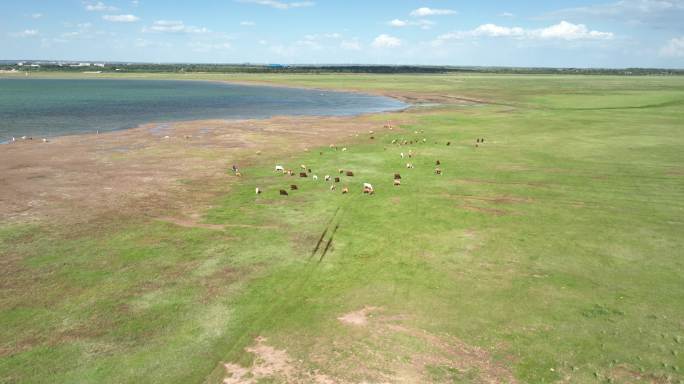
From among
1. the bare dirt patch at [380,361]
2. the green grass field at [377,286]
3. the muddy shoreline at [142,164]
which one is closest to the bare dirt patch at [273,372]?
the bare dirt patch at [380,361]

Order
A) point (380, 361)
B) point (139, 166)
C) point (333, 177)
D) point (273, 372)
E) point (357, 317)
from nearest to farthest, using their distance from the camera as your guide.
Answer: point (273, 372)
point (380, 361)
point (357, 317)
point (333, 177)
point (139, 166)

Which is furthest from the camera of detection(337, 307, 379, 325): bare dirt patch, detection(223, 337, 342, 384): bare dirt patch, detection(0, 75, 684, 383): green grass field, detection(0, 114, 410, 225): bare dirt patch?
detection(0, 114, 410, 225): bare dirt patch

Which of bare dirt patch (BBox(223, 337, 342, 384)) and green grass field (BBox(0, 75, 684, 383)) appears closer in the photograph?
bare dirt patch (BBox(223, 337, 342, 384))

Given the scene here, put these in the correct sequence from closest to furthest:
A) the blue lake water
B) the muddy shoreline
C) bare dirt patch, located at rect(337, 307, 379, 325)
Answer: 1. bare dirt patch, located at rect(337, 307, 379, 325)
2. the muddy shoreline
3. the blue lake water

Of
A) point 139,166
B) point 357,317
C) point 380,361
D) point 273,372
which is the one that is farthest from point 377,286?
point 139,166

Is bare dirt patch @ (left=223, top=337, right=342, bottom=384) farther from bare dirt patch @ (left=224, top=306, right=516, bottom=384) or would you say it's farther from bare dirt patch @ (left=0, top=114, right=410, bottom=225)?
bare dirt patch @ (left=0, top=114, right=410, bottom=225)

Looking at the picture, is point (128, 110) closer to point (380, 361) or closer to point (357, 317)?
point (357, 317)

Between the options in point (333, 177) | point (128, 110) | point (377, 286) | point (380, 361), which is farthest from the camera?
point (128, 110)

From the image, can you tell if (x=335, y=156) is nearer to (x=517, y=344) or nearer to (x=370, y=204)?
(x=370, y=204)

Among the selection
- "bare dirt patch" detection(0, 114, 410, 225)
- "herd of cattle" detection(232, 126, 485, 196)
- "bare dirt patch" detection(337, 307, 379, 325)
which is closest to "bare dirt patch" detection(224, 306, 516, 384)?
"bare dirt patch" detection(337, 307, 379, 325)
